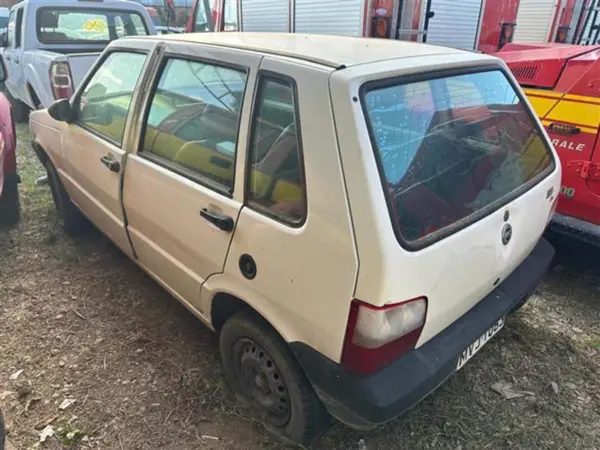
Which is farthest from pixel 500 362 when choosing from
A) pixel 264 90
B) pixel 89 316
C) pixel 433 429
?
pixel 89 316

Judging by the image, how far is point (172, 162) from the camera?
7.77 feet

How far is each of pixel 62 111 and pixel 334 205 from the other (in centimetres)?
240

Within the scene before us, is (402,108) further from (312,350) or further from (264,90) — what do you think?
(312,350)

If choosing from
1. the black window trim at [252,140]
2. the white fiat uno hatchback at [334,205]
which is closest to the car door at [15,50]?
the white fiat uno hatchback at [334,205]

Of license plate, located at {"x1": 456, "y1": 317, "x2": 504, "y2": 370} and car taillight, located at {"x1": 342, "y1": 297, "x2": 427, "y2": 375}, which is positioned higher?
car taillight, located at {"x1": 342, "y1": 297, "x2": 427, "y2": 375}

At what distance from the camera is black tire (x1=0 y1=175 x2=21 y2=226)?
163 inches

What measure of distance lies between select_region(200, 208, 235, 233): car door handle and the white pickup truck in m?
4.28

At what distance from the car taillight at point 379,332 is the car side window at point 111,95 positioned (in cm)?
182

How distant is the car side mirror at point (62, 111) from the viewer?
3143 mm

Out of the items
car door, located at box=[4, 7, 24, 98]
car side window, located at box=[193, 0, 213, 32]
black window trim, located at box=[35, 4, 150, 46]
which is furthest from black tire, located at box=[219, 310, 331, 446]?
car side window, located at box=[193, 0, 213, 32]

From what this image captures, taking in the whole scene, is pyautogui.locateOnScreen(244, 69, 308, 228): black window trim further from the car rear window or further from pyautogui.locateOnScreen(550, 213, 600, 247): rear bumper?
pyautogui.locateOnScreen(550, 213, 600, 247): rear bumper

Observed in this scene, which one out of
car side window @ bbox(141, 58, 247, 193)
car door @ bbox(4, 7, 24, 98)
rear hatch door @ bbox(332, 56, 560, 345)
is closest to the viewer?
rear hatch door @ bbox(332, 56, 560, 345)

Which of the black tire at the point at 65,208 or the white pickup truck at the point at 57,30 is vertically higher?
the white pickup truck at the point at 57,30

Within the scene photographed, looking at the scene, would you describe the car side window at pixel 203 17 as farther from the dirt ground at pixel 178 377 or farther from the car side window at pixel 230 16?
the dirt ground at pixel 178 377
